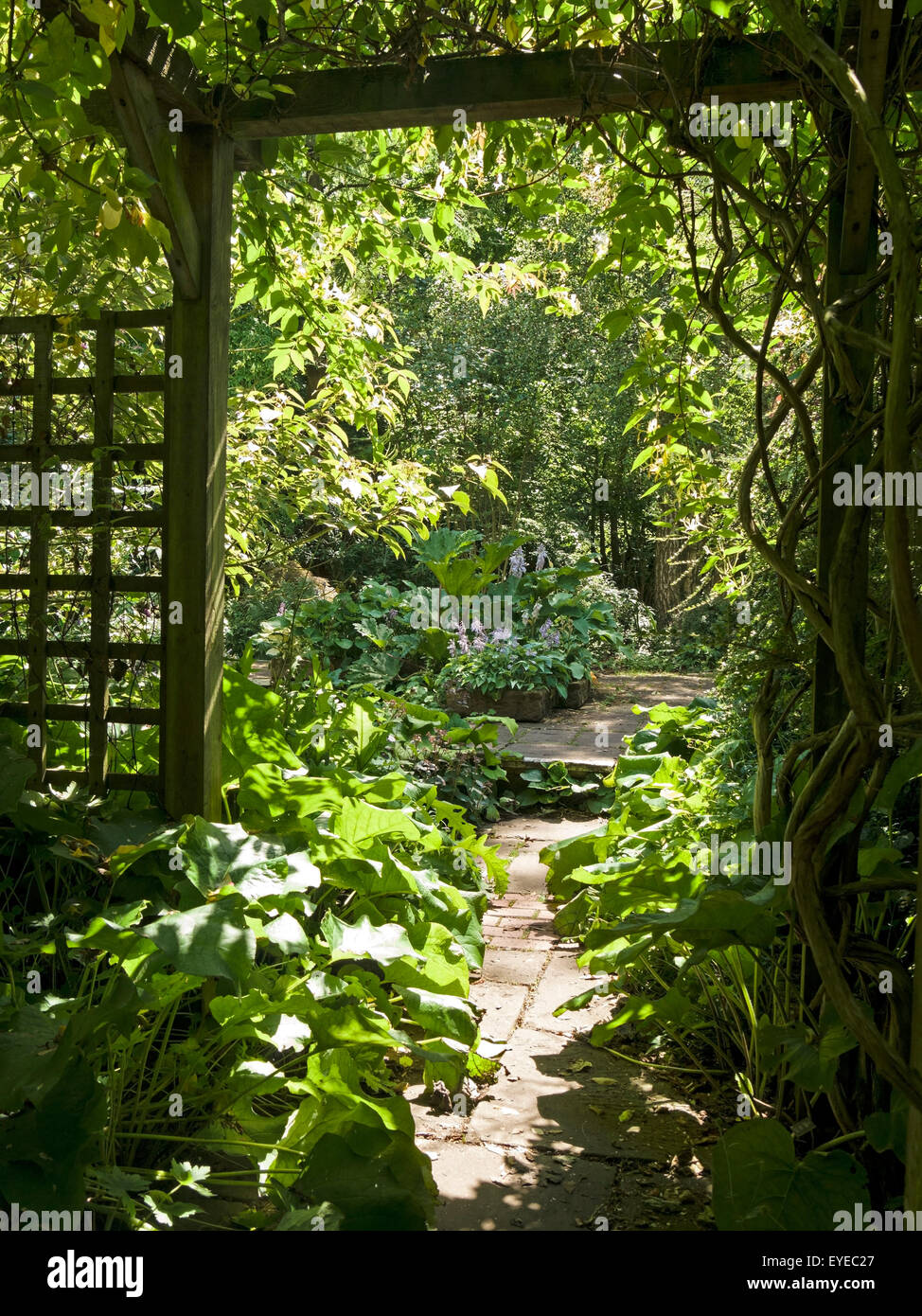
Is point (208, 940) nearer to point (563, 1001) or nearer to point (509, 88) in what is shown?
point (563, 1001)

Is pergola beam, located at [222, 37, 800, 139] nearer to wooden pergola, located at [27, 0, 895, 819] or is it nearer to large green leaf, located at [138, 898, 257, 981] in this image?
wooden pergola, located at [27, 0, 895, 819]

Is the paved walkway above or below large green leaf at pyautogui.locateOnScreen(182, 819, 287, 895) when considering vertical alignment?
below

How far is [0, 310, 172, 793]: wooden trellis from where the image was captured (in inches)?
106

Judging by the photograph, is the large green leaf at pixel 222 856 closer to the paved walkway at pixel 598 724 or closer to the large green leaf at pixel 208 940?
the large green leaf at pixel 208 940

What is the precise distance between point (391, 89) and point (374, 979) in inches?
85.6

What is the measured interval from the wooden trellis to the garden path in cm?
121

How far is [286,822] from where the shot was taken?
101 inches

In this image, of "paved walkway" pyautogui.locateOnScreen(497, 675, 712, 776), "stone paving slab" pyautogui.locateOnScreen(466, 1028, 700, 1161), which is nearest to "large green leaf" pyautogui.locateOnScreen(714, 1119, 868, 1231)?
"stone paving slab" pyautogui.locateOnScreen(466, 1028, 700, 1161)

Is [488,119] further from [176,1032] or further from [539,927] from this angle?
[539,927]

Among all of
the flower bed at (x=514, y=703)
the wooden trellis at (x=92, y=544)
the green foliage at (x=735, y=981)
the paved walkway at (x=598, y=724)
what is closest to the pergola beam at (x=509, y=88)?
the wooden trellis at (x=92, y=544)

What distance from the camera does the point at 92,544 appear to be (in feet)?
9.03

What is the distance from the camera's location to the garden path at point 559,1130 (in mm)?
2133

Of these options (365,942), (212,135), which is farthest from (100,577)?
(365,942)

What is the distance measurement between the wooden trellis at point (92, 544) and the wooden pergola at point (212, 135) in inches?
3.3
